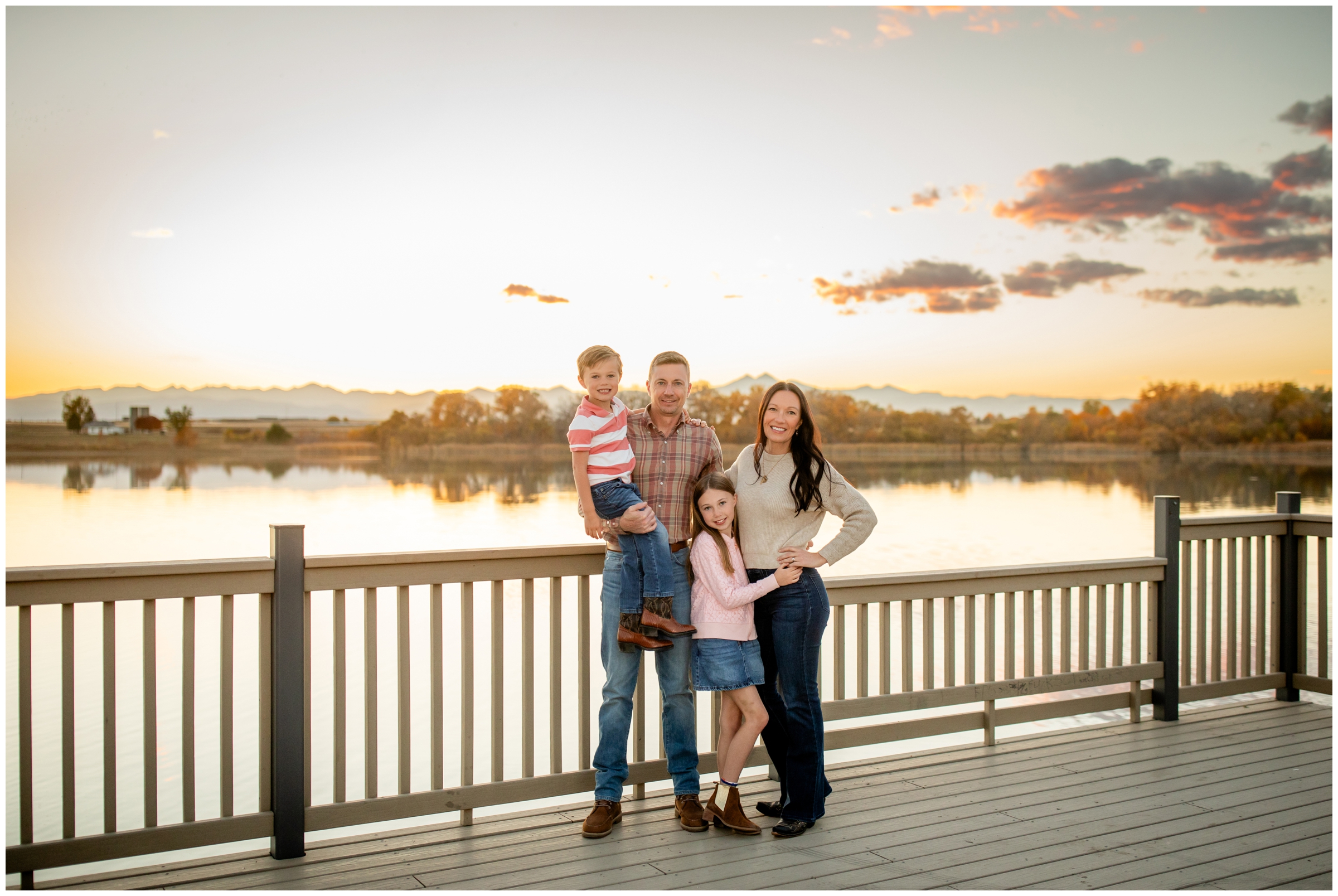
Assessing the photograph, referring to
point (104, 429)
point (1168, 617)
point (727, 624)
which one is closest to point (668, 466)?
point (727, 624)

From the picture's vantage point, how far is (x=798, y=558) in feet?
9.78

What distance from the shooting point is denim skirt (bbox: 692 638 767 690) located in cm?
302

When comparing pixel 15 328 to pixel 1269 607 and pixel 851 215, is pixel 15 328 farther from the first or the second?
pixel 1269 607

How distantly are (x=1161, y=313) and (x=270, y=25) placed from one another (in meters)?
28.6

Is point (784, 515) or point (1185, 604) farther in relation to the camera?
point (1185, 604)

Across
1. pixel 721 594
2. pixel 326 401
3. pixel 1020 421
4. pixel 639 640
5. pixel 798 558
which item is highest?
pixel 326 401

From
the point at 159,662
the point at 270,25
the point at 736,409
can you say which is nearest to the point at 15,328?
the point at 270,25

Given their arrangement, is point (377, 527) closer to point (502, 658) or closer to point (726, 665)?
point (502, 658)

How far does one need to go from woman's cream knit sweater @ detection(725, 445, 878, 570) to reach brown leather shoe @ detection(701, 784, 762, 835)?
0.76 meters

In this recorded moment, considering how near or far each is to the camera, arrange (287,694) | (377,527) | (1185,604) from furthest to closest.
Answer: (377,527), (1185,604), (287,694)

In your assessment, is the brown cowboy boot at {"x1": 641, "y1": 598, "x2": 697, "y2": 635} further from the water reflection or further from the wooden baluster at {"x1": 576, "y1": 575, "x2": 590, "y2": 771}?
the water reflection

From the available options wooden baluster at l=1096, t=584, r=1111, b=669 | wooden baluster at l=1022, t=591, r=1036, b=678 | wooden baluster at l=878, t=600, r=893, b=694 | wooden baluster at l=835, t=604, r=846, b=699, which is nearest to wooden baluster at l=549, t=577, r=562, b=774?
wooden baluster at l=835, t=604, r=846, b=699

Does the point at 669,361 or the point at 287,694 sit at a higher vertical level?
the point at 669,361

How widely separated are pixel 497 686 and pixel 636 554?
72 cm
